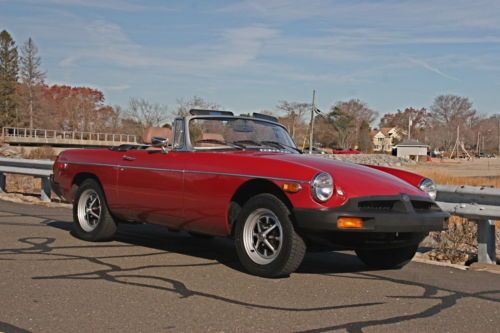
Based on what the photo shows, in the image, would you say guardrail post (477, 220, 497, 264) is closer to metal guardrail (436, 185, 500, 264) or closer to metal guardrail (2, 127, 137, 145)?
metal guardrail (436, 185, 500, 264)

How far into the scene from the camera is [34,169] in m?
12.5

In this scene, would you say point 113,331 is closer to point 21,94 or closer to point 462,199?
point 462,199

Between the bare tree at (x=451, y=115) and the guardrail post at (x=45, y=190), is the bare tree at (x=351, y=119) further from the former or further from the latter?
the guardrail post at (x=45, y=190)

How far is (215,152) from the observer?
647 centimetres

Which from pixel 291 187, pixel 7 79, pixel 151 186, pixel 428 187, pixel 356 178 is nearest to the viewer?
pixel 291 187

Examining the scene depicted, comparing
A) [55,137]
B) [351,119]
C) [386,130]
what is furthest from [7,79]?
[386,130]

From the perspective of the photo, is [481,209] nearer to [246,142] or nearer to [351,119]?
[246,142]

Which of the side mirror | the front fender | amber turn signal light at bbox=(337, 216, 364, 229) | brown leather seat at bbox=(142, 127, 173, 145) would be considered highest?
brown leather seat at bbox=(142, 127, 173, 145)

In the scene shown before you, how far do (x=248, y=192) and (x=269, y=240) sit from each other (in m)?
0.52

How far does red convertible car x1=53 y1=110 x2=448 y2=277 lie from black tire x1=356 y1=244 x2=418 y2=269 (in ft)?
0.03

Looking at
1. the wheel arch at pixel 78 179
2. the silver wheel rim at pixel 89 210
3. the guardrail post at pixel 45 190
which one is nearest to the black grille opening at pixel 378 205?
the silver wheel rim at pixel 89 210

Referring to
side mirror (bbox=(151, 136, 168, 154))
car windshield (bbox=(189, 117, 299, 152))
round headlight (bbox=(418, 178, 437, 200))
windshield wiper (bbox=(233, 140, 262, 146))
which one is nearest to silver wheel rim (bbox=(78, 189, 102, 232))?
side mirror (bbox=(151, 136, 168, 154))

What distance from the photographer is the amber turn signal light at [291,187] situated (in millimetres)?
5511

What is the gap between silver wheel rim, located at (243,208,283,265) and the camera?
18.9 feet
